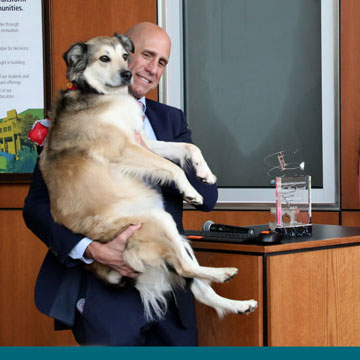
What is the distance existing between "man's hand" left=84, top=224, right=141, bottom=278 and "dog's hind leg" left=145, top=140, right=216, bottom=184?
0.91 ft

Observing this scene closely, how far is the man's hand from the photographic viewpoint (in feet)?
5.92

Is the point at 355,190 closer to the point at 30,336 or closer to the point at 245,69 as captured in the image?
the point at 245,69

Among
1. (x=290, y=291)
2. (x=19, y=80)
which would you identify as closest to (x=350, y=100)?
(x=290, y=291)

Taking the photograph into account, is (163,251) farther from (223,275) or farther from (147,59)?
(147,59)

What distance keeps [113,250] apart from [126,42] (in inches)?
30.4

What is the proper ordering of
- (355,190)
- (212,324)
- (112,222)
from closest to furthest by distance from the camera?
(112,222) → (212,324) → (355,190)

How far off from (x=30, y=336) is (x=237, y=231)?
184cm

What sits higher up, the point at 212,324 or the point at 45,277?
the point at 45,277

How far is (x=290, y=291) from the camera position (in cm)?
204

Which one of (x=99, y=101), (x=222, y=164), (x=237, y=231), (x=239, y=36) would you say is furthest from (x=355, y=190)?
(x=99, y=101)

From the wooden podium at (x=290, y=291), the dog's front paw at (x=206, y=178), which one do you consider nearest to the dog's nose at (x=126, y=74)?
the dog's front paw at (x=206, y=178)

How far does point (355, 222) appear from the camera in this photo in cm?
338

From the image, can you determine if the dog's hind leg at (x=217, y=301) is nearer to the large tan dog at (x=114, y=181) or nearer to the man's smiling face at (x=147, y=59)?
the large tan dog at (x=114, y=181)

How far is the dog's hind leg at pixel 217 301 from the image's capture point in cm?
190
